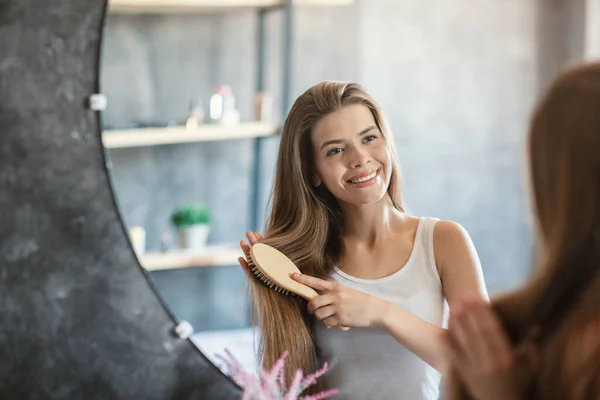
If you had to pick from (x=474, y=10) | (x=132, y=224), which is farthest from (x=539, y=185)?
(x=474, y=10)

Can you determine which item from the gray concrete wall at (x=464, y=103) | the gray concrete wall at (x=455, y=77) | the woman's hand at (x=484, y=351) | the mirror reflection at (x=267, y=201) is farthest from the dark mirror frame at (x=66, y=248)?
the gray concrete wall at (x=464, y=103)

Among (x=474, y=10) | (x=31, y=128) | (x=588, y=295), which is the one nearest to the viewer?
(x=588, y=295)

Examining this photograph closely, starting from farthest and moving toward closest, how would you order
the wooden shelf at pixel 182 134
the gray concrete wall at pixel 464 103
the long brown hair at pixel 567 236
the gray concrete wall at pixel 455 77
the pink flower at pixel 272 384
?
1. the gray concrete wall at pixel 464 103
2. the gray concrete wall at pixel 455 77
3. the wooden shelf at pixel 182 134
4. the pink flower at pixel 272 384
5. the long brown hair at pixel 567 236

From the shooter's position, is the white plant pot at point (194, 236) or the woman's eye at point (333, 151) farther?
the white plant pot at point (194, 236)

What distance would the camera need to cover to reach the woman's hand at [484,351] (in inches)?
14.5

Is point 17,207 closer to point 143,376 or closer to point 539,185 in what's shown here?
point 143,376

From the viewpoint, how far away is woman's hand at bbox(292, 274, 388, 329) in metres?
0.59

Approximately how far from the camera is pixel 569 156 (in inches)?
13.4

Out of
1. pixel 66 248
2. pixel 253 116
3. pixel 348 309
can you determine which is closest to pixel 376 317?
pixel 348 309

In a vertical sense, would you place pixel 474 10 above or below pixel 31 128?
above

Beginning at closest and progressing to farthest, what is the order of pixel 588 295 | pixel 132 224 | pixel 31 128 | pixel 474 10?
pixel 588 295 → pixel 31 128 → pixel 132 224 → pixel 474 10

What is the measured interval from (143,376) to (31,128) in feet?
0.65

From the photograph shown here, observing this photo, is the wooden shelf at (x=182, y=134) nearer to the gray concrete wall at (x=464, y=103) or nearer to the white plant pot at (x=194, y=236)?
the white plant pot at (x=194, y=236)

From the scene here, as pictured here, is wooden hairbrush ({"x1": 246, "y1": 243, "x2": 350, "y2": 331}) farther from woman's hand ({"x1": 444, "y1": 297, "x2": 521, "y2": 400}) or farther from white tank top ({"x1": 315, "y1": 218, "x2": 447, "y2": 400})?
woman's hand ({"x1": 444, "y1": 297, "x2": 521, "y2": 400})
